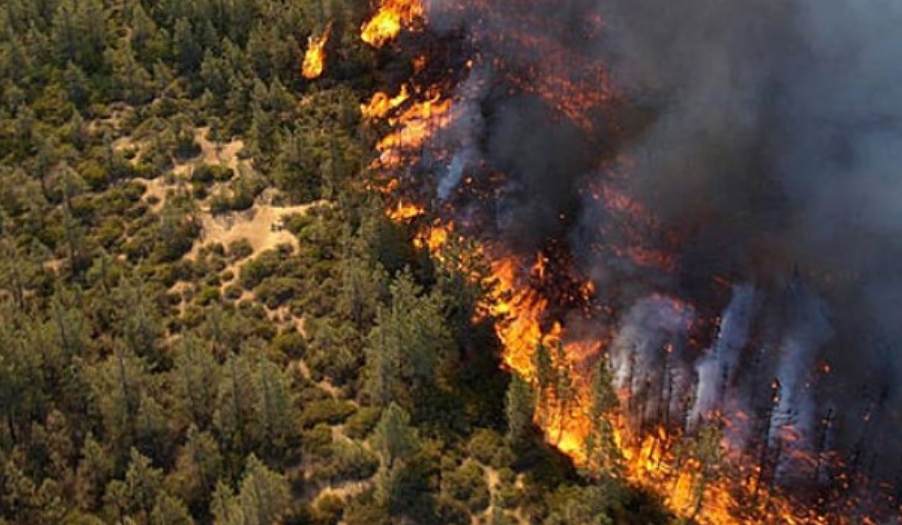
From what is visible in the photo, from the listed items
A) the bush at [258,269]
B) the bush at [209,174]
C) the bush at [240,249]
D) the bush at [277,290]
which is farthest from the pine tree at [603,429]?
→ the bush at [209,174]

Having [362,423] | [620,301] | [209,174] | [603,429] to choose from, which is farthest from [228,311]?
[603,429]

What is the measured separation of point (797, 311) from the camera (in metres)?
94.9

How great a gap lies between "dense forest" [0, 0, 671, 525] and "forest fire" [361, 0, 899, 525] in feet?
15.2

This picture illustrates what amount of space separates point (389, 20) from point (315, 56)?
39.8ft

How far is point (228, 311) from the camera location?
96.8 m

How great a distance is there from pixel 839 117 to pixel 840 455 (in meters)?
35.6

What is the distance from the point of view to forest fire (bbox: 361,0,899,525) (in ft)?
277

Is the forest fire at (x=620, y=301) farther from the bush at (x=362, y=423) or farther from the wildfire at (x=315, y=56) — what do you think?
the bush at (x=362, y=423)

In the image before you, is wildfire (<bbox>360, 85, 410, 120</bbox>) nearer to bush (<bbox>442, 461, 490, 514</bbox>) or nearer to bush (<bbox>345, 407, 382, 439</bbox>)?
bush (<bbox>345, 407, 382, 439</bbox>)

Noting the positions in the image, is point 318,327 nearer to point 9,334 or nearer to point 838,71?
point 9,334

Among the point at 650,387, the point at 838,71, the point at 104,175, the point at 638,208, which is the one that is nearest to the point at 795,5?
the point at 838,71

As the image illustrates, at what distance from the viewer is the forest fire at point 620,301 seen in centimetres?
8444

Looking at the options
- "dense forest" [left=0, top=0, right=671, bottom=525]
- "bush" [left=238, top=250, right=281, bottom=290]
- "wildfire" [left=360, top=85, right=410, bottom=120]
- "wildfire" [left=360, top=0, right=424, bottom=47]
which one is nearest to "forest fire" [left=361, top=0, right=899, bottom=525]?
"wildfire" [left=360, top=85, right=410, bottom=120]

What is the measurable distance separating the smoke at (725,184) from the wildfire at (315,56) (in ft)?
47.2
